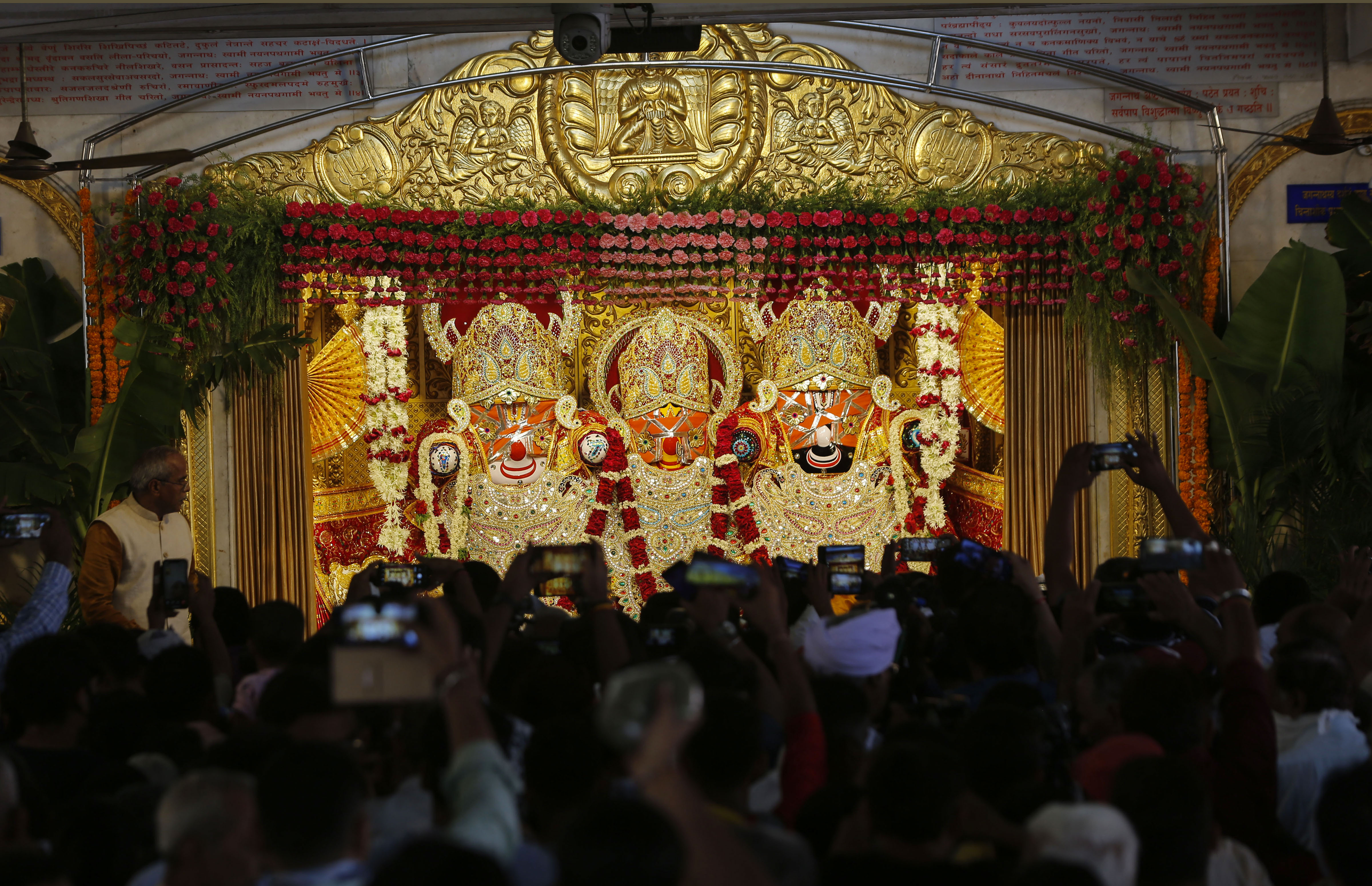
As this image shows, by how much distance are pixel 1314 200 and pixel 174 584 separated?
7.06 meters

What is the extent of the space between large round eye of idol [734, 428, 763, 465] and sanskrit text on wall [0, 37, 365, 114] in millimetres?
3445

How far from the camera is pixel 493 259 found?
798cm

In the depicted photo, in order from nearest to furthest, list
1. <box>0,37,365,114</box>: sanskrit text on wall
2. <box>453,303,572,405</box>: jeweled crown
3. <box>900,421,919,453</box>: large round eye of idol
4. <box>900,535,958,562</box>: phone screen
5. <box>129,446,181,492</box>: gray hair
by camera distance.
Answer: <box>900,535,958,562</box>: phone screen, <box>129,446,181,492</box>: gray hair, <box>0,37,365,114</box>: sanskrit text on wall, <box>453,303,572,405</box>: jeweled crown, <box>900,421,919,453</box>: large round eye of idol

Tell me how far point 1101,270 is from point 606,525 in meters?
3.75

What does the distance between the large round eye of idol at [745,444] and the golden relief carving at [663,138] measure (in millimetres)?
1863

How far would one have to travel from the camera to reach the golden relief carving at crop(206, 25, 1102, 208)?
318 inches

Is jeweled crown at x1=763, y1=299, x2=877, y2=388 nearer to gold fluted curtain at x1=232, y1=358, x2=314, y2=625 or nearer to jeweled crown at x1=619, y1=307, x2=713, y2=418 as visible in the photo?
jeweled crown at x1=619, y1=307, x2=713, y2=418

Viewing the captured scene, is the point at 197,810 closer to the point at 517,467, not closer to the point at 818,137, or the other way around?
the point at 818,137

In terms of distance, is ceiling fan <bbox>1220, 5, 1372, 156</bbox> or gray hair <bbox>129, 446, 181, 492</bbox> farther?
ceiling fan <bbox>1220, 5, 1372, 156</bbox>

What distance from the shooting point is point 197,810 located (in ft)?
6.17

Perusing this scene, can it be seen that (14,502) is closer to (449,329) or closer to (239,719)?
(449,329)

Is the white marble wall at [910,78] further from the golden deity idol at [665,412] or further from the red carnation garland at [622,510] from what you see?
the red carnation garland at [622,510]

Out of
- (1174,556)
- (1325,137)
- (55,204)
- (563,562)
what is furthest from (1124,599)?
(55,204)

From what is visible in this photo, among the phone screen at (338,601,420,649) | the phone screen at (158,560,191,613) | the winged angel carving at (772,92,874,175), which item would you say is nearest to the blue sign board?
the winged angel carving at (772,92,874,175)
